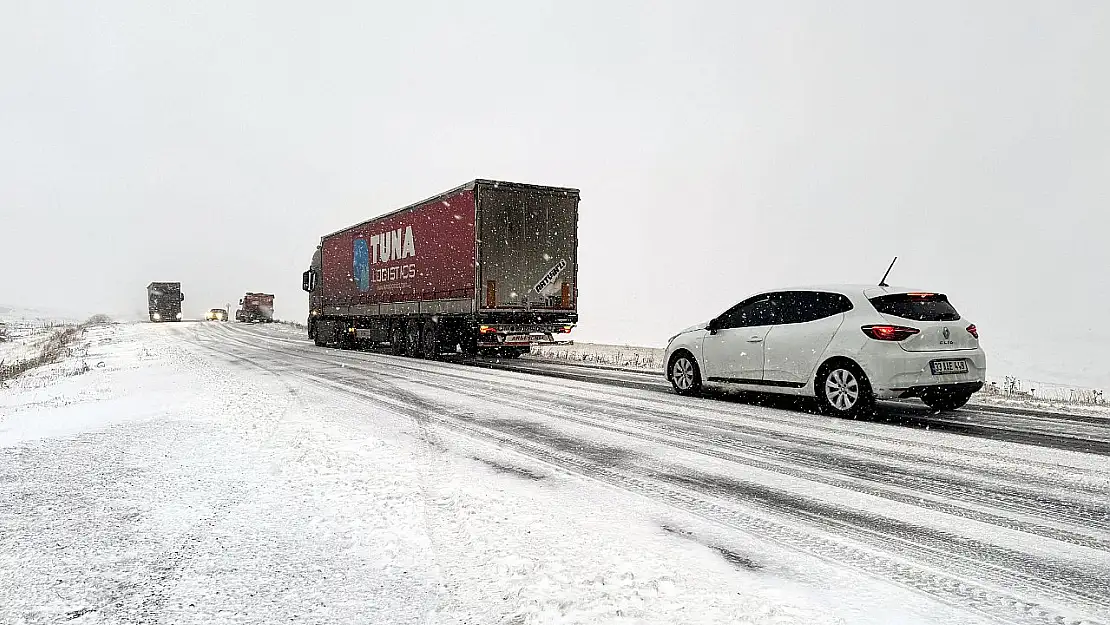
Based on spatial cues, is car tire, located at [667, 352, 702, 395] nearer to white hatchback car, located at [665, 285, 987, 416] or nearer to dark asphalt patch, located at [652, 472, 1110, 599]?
white hatchback car, located at [665, 285, 987, 416]

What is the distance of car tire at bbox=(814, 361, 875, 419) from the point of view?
7.52m

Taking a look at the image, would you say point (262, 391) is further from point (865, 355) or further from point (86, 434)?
point (865, 355)

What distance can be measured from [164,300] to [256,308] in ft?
26.2

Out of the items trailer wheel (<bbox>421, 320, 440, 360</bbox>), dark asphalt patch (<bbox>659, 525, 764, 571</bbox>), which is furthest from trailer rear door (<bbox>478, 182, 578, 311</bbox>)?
dark asphalt patch (<bbox>659, 525, 764, 571</bbox>)


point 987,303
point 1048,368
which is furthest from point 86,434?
point 987,303

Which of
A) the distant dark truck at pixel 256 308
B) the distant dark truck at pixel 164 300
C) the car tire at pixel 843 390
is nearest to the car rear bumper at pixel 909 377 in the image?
the car tire at pixel 843 390

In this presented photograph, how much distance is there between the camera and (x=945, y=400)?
8.30 metres

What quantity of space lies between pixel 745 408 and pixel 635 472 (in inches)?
154

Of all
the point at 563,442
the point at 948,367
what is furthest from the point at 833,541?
the point at 948,367

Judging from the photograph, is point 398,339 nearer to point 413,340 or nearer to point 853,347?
point 413,340

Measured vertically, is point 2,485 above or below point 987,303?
below

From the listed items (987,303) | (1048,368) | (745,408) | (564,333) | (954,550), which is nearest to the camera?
(954,550)

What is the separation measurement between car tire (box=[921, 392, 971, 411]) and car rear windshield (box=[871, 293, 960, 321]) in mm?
858

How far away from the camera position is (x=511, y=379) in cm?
1215
